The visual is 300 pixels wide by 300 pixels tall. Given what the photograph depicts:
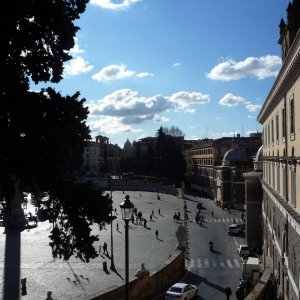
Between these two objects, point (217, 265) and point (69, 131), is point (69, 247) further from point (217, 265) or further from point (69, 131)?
point (217, 265)

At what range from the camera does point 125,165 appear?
13312 centimetres

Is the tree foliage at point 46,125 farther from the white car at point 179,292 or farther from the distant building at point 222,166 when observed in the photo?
the distant building at point 222,166

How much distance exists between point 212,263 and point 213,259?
1459 millimetres

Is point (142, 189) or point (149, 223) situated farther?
point (142, 189)

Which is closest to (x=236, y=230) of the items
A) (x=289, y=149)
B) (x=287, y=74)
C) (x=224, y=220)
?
(x=224, y=220)

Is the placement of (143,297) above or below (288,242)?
below

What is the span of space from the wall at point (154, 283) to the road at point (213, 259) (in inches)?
29.2

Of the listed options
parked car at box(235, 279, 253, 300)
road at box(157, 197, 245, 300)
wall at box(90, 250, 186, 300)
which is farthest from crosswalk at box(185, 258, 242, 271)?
parked car at box(235, 279, 253, 300)

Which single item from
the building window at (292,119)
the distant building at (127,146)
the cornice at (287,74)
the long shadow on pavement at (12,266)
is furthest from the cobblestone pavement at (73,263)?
the distant building at (127,146)

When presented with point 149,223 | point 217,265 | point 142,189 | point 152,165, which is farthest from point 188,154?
point 217,265

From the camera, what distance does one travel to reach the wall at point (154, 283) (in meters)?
18.4

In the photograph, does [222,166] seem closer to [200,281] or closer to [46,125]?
[200,281]

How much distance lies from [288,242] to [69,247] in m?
9.26

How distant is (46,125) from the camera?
40.6ft
